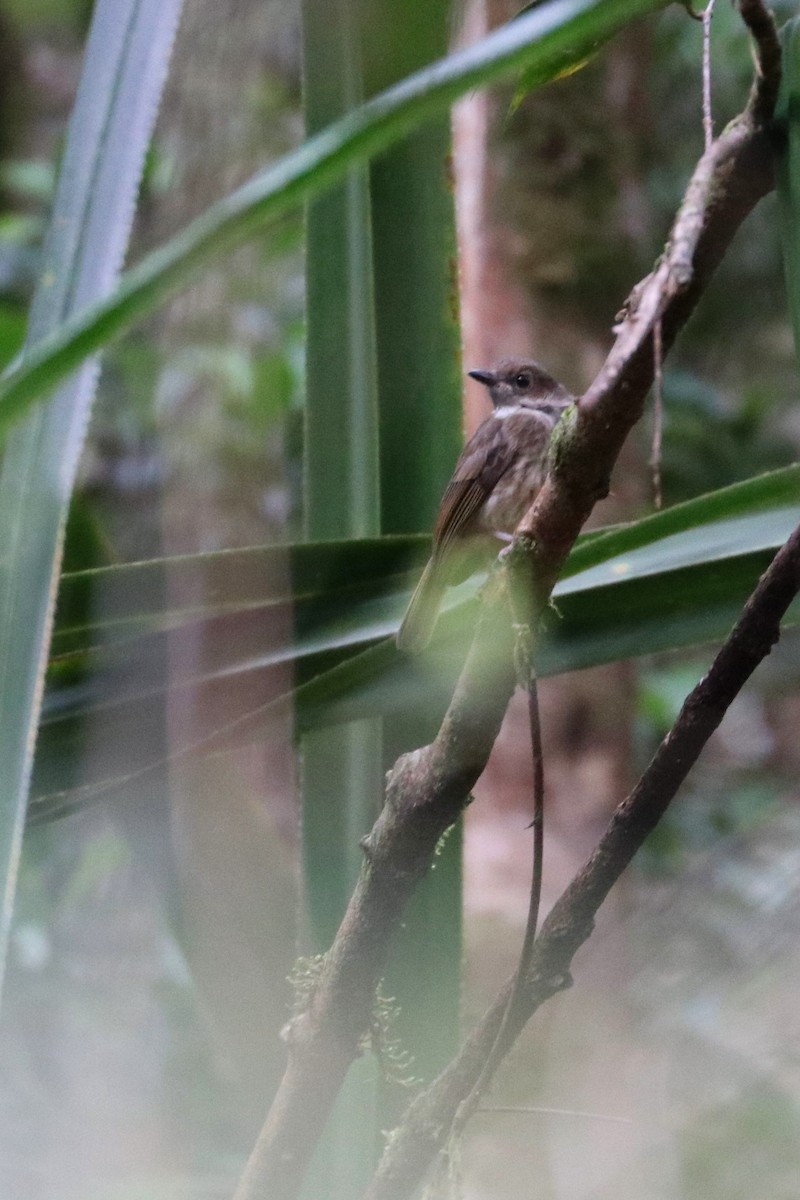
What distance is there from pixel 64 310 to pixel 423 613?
266mm

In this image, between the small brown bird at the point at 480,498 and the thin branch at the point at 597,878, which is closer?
the thin branch at the point at 597,878

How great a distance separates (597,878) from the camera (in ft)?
1.88

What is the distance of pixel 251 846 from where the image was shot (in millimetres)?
1044

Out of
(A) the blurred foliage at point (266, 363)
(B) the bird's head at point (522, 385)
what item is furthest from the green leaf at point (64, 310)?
(A) the blurred foliage at point (266, 363)

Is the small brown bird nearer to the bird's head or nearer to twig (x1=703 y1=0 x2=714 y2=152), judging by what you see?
the bird's head

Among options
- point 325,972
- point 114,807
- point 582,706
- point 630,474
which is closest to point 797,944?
point 582,706

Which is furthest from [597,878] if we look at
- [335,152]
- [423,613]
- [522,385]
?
[522,385]

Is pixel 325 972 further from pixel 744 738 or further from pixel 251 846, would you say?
pixel 744 738

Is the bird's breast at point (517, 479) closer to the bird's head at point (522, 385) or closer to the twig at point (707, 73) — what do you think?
Result: the bird's head at point (522, 385)

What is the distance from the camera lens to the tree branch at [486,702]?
1.35ft

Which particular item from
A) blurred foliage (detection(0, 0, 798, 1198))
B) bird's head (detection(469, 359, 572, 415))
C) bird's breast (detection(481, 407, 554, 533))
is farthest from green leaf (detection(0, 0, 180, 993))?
blurred foliage (detection(0, 0, 798, 1198))

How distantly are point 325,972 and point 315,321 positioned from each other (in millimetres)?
476

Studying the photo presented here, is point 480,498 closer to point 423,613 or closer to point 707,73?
point 423,613

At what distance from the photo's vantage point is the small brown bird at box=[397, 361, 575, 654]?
0.76m
